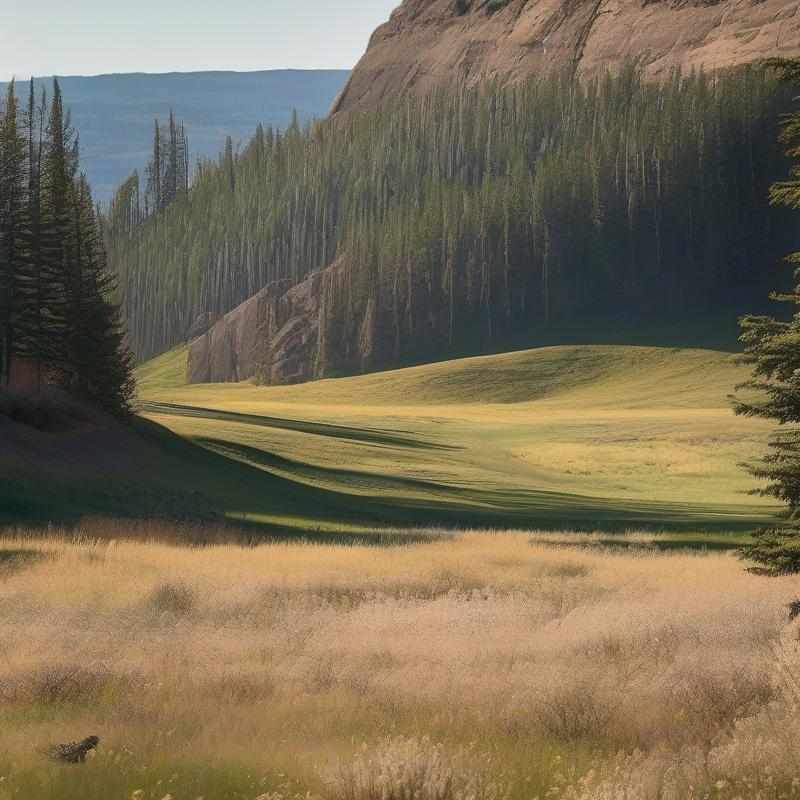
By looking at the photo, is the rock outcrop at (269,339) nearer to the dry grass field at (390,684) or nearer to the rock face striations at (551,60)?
the rock face striations at (551,60)

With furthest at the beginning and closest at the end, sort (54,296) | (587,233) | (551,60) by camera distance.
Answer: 1. (551,60)
2. (587,233)
3. (54,296)

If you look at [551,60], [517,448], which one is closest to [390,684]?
[517,448]

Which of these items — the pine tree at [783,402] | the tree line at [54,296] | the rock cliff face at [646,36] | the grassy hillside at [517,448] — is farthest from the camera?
the rock cliff face at [646,36]

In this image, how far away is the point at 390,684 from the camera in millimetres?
10789

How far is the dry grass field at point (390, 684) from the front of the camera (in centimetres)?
756

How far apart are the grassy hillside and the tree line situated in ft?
20.7

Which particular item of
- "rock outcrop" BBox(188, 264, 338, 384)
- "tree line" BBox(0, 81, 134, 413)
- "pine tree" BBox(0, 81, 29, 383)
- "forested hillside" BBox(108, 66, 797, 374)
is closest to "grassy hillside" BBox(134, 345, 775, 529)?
"tree line" BBox(0, 81, 134, 413)

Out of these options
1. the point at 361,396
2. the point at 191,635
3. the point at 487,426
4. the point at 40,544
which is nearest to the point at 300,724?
the point at 191,635

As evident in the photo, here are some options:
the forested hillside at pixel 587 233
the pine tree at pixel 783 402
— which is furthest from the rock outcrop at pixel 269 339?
the pine tree at pixel 783 402

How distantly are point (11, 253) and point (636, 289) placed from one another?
119m

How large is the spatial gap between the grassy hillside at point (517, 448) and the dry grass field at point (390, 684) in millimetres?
7061

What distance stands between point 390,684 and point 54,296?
37.4 m

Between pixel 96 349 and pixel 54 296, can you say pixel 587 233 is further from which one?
pixel 54 296

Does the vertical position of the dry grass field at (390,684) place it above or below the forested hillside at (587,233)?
below
